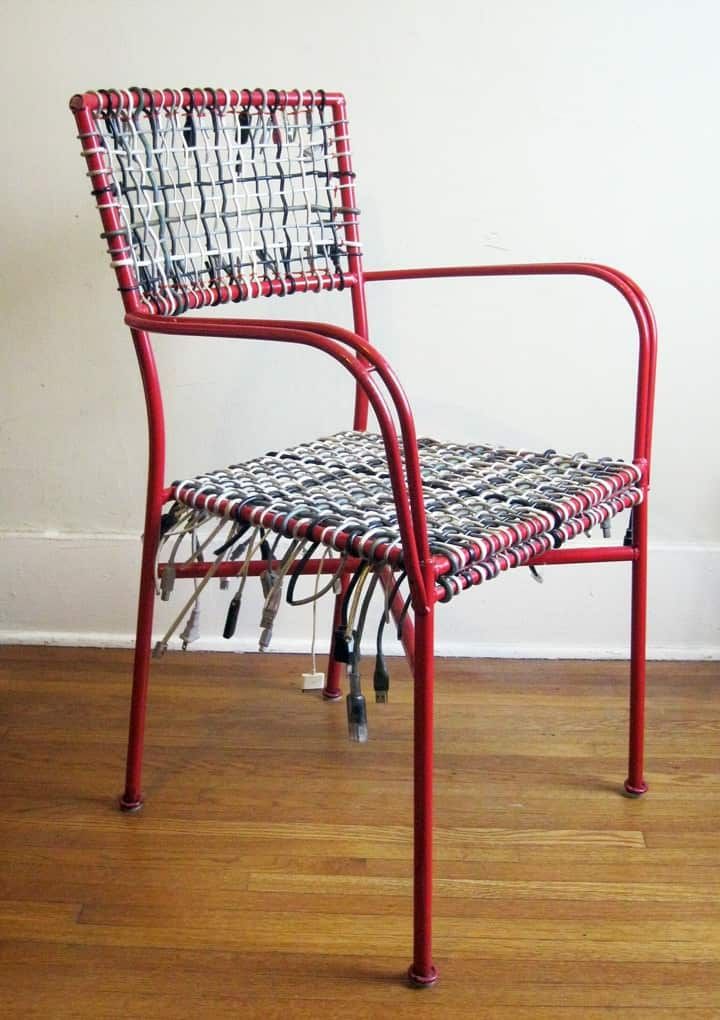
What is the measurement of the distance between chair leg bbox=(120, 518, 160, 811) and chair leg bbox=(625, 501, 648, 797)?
1.87 ft

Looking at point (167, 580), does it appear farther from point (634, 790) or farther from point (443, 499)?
point (634, 790)

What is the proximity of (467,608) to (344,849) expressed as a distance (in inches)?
22.9

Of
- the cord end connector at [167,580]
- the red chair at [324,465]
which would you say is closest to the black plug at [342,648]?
the red chair at [324,465]

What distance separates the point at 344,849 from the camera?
1.36 m

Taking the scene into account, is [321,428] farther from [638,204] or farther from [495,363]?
[638,204]

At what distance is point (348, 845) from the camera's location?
4.50ft

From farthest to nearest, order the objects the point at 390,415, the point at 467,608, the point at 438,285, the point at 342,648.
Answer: the point at 467,608 → the point at 438,285 → the point at 342,648 → the point at 390,415

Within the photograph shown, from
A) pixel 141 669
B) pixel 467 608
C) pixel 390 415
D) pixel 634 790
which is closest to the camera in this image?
pixel 390 415

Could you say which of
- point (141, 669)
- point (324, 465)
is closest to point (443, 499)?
point (324, 465)

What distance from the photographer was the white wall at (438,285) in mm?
1630

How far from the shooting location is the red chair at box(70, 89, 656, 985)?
1.08 meters

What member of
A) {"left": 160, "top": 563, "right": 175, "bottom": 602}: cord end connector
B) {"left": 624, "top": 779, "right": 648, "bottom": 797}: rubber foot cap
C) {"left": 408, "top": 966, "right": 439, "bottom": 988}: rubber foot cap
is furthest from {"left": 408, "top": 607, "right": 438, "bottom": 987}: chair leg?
{"left": 624, "top": 779, "right": 648, "bottom": 797}: rubber foot cap

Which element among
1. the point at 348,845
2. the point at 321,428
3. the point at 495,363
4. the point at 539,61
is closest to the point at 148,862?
the point at 348,845

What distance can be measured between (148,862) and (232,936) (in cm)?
17
